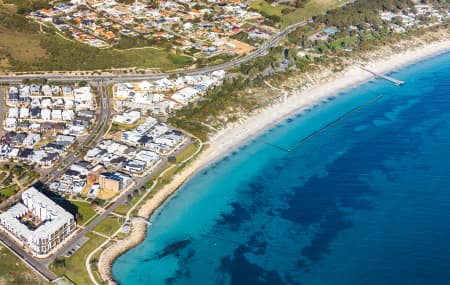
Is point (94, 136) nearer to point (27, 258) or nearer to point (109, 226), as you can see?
point (109, 226)

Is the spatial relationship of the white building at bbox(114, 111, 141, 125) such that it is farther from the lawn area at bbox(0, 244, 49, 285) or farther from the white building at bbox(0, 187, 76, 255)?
the lawn area at bbox(0, 244, 49, 285)

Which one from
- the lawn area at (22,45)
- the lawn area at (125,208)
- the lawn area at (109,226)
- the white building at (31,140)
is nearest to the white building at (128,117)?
the white building at (31,140)

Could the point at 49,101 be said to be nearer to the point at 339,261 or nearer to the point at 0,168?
the point at 0,168

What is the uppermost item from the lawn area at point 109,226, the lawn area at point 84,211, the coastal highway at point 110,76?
the coastal highway at point 110,76

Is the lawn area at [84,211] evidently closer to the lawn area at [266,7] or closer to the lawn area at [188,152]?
the lawn area at [188,152]

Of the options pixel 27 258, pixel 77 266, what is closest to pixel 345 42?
pixel 77 266

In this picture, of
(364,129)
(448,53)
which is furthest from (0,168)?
(448,53)
